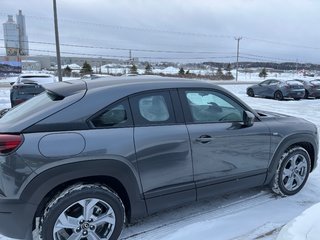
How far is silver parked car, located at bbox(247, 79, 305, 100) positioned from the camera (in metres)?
19.5

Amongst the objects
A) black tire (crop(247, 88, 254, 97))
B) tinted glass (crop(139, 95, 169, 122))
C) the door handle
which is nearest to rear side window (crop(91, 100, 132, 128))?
tinted glass (crop(139, 95, 169, 122))

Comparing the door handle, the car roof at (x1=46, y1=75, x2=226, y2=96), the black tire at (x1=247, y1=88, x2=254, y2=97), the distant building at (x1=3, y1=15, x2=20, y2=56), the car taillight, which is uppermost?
the distant building at (x1=3, y1=15, x2=20, y2=56)

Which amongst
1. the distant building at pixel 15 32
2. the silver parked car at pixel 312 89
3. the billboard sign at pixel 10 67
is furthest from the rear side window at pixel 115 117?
the billboard sign at pixel 10 67

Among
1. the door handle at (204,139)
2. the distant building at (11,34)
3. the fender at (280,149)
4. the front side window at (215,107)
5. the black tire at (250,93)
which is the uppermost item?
the distant building at (11,34)

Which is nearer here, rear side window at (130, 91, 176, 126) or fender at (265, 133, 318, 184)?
rear side window at (130, 91, 176, 126)

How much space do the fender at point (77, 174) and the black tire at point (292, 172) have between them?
7.05ft

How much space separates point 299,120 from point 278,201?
1177 mm

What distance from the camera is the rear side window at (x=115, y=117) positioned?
3088 millimetres

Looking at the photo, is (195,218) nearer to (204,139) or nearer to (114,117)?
(204,139)

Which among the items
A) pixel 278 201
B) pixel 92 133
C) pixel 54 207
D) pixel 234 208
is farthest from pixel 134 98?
pixel 278 201

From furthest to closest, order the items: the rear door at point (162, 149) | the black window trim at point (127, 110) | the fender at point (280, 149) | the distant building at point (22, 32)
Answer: the distant building at point (22, 32) → the fender at point (280, 149) → the rear door at point (162, 149) → the black window trim at point (127, 110)

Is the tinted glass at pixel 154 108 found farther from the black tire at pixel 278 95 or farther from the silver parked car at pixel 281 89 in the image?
the black tire at pixel 278 95

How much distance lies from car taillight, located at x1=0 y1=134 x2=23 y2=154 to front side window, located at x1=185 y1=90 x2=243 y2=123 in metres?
1.88

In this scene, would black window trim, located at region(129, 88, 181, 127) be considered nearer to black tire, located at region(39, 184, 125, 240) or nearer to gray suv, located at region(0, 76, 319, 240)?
gray suv, located at region(0, 76, 319, 240)
